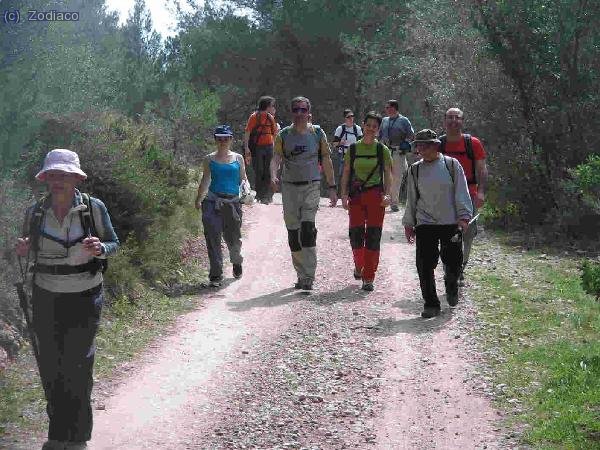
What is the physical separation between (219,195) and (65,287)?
231 inches

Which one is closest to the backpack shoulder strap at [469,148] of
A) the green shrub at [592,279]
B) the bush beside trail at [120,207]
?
the green shrub at [592,279]

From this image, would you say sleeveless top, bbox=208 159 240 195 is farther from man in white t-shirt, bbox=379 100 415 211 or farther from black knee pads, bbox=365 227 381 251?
man in white t-shirt, bbox=379 100 415 211

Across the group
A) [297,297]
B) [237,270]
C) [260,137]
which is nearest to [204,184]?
[237,270]

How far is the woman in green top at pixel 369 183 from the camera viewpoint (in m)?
11.4

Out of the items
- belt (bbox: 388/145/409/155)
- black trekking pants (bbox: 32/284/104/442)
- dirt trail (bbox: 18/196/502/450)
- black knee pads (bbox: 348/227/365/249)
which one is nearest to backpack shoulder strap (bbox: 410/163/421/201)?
dirt trail (bbox: 18/196/502/450)

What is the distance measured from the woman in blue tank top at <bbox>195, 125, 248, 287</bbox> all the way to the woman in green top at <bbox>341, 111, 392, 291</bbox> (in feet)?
4.69

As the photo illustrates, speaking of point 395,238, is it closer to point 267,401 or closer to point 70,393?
point 267,401

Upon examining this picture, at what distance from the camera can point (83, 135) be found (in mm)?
11914

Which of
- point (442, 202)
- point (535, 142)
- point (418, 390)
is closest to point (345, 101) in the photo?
point (535, 142)

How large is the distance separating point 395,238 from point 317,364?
7214 mm

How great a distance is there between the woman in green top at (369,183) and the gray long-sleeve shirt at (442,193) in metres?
1.18

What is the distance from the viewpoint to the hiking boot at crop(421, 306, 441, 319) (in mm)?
10227

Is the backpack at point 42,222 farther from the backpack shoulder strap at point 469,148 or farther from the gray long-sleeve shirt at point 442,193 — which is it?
the backpack shoulder strap at point 469,148

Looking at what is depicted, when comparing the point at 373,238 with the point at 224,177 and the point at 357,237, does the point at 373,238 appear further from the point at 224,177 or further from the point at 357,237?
the point at 224,177
